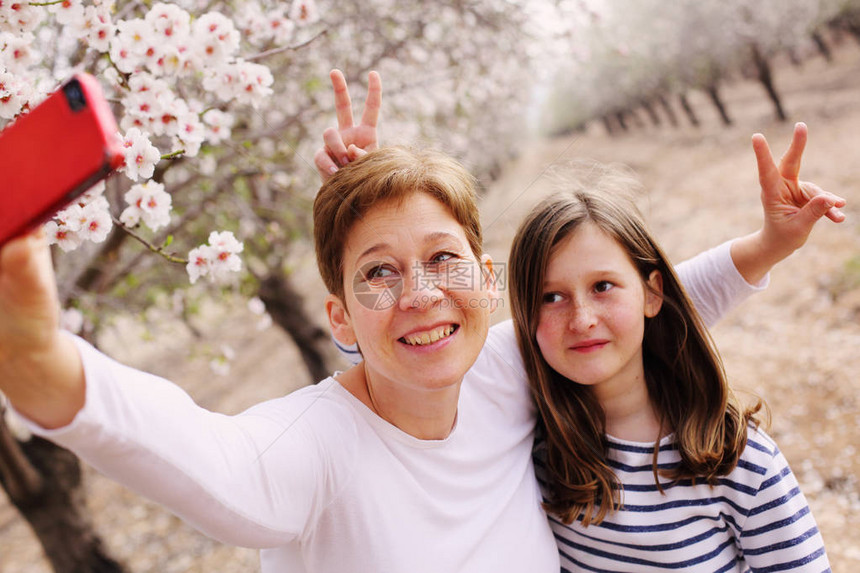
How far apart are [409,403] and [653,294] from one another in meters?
1.00

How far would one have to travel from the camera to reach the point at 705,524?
1734 millimetres

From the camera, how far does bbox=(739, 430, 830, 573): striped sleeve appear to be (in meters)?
1.62

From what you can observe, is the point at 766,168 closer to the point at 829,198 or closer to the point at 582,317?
the point at 829,198

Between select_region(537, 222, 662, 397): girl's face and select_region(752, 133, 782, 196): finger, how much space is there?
0.54 m

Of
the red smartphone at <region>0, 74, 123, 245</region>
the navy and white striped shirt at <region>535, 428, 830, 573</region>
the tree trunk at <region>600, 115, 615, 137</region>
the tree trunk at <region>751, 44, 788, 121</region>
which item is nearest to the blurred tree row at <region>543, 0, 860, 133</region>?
the tree trunk at <region>751, 44, 788, 121</region>

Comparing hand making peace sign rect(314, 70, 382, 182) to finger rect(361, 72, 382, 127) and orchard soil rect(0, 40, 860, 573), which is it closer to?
finger rect(361, 72, 382, 127)

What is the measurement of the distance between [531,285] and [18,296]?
145 centimetres

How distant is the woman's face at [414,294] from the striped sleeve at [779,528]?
0.96 metres

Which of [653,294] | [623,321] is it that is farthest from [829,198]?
[623,321]

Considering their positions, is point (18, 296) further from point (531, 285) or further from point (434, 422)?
point (531, 285)

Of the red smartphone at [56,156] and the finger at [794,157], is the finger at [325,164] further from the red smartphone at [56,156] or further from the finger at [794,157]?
the finger at [794,157]

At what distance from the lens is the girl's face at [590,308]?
179 centimetres

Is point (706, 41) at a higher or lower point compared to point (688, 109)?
higher

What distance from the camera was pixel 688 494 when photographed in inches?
68.9
